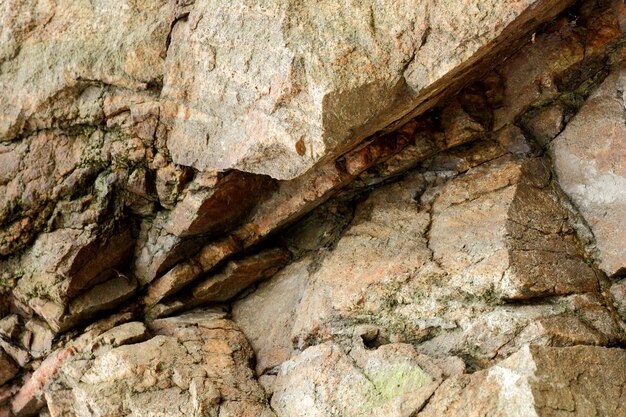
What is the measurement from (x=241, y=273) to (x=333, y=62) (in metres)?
2.61

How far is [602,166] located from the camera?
509cm

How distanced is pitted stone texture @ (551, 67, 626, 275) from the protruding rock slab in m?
0.95

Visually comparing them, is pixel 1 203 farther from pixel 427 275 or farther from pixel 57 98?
pixel 427 275

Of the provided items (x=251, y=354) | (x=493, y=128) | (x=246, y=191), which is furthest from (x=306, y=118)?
(x=251, y=354)

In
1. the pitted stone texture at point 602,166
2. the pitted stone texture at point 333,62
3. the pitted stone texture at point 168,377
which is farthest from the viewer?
the pitted stone texture at point 168,377

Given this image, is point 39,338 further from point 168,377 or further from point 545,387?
point 545,387

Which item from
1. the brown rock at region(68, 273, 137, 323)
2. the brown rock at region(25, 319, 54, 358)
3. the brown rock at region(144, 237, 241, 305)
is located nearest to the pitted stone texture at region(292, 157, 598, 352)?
the brown rock at region(144, 237, 241, 305)

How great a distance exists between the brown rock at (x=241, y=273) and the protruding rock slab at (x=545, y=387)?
8.28 feet

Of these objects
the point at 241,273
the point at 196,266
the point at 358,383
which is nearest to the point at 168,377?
the point at 196,266

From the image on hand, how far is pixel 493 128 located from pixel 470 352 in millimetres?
1999

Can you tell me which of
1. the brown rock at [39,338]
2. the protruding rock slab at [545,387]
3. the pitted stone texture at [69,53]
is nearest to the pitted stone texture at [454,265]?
the protruding rock slab at [545,387]

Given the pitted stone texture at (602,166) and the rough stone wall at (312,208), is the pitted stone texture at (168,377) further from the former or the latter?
the pitted stone texture at (602,166)

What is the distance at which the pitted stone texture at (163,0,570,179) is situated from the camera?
4.55 metres

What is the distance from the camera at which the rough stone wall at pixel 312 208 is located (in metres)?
4.64
